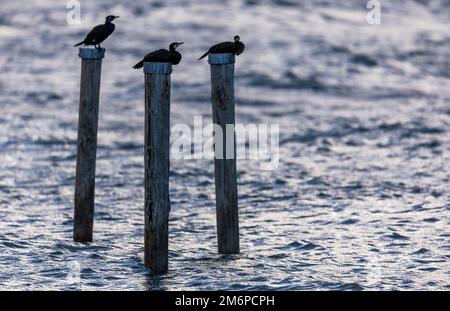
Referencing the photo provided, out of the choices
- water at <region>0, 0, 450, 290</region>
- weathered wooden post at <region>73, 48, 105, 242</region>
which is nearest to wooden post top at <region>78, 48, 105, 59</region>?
weathered wooden post at <region>73, 48, 105, 242</region>

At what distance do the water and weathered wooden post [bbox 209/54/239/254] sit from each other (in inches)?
13.9

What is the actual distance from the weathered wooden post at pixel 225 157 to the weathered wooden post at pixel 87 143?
1.65 m

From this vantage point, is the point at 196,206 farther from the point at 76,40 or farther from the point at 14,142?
the point at 76,40

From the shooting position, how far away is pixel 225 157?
1334cm

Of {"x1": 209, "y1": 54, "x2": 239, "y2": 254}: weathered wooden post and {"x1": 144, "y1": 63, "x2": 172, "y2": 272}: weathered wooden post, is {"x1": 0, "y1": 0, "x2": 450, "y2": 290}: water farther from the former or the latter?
{"x1": 144, "y1": 63, "x2": 172, "y2": 272}: weathered wooden post

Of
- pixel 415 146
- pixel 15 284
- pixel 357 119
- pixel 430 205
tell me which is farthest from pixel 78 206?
pixel 357 119

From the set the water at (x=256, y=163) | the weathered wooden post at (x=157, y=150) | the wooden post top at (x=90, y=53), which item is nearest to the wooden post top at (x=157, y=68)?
the weathered wooden post at (x=157, y=150)

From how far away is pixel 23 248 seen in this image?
558 inches

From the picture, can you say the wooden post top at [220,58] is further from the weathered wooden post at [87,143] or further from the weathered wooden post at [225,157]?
the weathered wooden post at [87,143]

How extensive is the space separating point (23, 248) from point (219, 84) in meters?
3.52

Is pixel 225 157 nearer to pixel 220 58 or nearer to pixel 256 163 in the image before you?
pixel 220 58

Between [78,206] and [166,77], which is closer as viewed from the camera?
[166,77]

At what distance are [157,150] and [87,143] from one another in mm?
1931

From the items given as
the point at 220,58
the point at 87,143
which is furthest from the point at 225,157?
the point at 87,143
